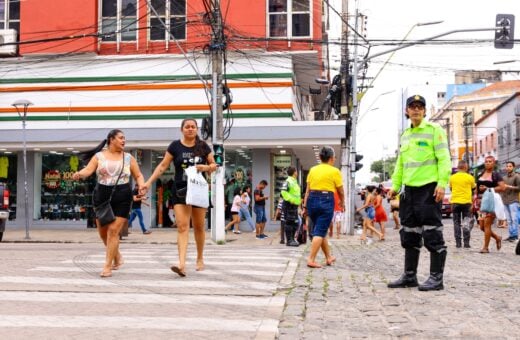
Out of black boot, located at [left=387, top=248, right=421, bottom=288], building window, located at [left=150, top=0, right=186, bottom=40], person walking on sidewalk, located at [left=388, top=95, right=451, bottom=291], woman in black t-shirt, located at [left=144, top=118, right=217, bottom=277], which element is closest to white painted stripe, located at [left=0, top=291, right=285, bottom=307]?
woman in black t-shirt, located at [left=144, top=118, right=217, bottom=277]

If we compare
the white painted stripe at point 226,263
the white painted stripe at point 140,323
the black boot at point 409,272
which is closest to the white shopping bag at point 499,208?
the white painted stripe at point 226,263

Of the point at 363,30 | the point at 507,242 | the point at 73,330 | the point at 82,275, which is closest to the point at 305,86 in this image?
the point at 363,30

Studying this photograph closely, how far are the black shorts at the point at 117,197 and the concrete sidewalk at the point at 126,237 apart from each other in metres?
9.05

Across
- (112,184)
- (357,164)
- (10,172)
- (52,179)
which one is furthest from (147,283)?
(10,172)

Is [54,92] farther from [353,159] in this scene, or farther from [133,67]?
[353,159]

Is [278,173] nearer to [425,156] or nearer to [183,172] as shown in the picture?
[183,172]

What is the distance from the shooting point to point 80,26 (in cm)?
2317

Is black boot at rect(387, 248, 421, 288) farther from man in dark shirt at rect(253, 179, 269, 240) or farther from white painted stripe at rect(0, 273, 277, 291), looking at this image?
man in dark shirt at rect(253, 179, 269, 240)

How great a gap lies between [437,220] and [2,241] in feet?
47.3

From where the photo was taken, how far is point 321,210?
28.9 ft

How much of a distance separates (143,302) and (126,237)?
521 inches

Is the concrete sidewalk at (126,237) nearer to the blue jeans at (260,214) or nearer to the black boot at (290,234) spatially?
the blue jeans at (260,214)

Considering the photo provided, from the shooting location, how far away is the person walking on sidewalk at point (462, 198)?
41.4 ft

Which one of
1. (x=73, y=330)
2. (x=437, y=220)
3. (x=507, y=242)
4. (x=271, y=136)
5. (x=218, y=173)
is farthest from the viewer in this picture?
(x=271, y=136)
